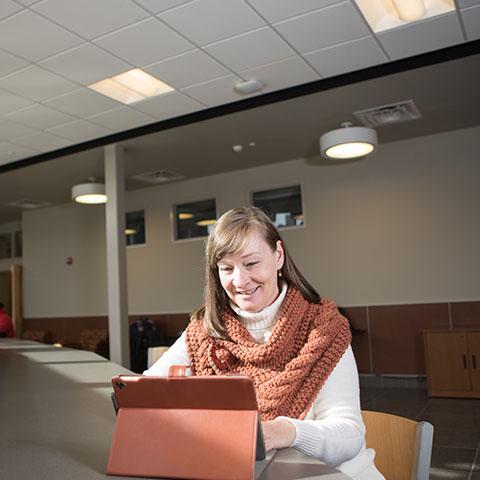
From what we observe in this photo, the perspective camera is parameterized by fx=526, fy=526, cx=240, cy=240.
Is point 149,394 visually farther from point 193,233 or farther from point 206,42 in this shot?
point 193,233

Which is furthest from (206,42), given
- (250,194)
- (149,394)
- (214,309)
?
(250,194)

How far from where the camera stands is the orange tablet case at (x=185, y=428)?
0.86 metres

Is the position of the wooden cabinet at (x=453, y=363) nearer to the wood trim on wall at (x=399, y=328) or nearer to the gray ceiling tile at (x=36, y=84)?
the wood trim on wall at (x=399, y=328)

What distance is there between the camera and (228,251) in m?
Result: 1.38

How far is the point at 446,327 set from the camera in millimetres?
7086

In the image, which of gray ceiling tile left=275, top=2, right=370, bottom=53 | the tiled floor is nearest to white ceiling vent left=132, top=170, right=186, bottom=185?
the tiled floor

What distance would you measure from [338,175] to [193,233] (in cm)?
283

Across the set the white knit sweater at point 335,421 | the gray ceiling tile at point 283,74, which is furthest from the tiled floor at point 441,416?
the gray ceiling tile at point 283,74

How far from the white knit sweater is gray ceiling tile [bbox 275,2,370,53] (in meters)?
3.08

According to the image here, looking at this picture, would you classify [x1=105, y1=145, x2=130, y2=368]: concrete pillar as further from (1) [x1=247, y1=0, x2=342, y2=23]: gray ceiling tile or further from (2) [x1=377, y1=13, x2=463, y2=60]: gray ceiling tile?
(2) [x1=377, y1=13, x2=463, y2=60]: gray ceiling tile

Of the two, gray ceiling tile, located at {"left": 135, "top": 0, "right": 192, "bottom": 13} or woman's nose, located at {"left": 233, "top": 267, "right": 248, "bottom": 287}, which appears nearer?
woman's nose, located at {"left": 233, "top": 267, "right": 248, "bottom": 287}

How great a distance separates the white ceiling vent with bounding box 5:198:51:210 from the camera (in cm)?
1054

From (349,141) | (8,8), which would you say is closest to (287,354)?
(8,8)

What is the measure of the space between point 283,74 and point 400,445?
4126 mm
